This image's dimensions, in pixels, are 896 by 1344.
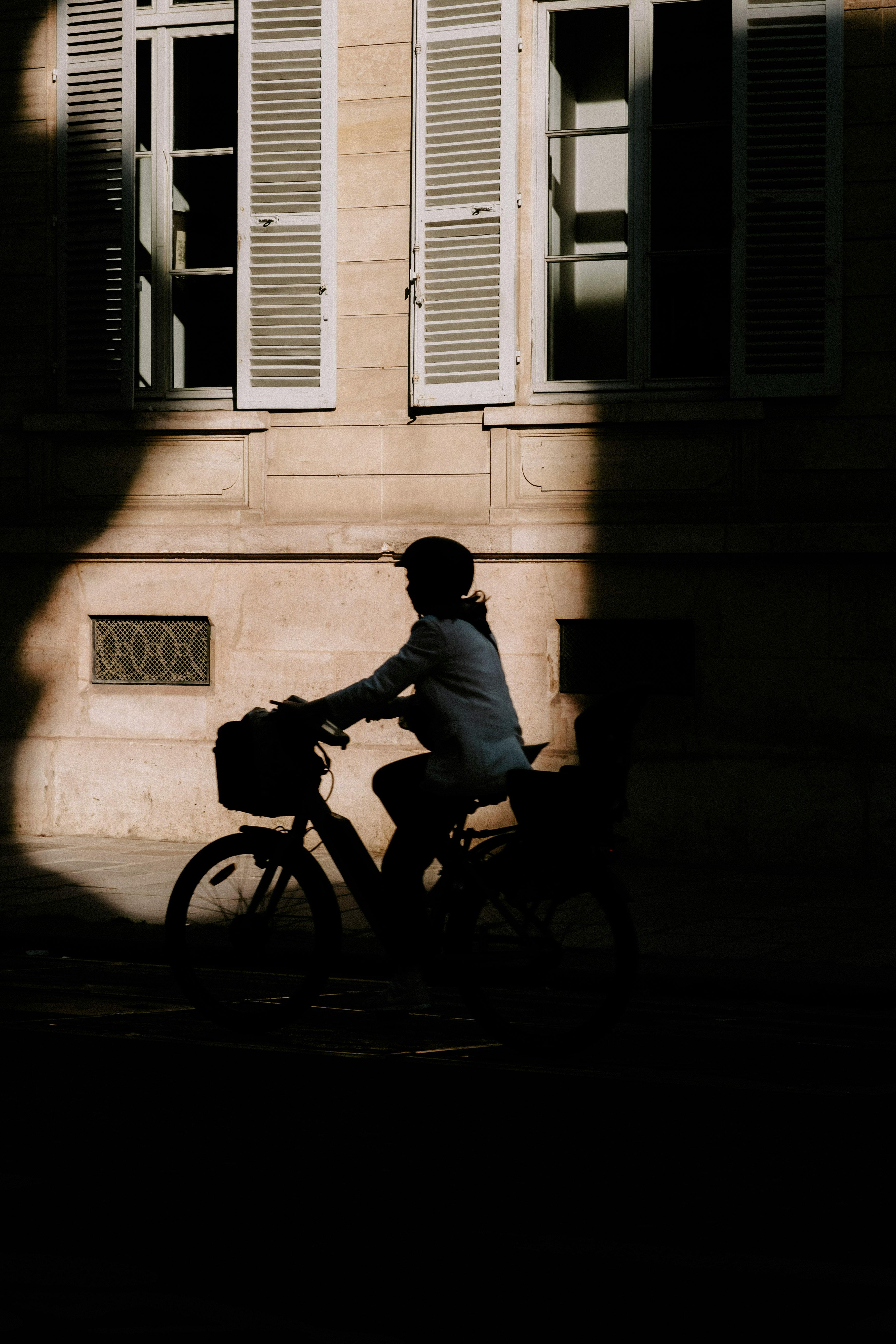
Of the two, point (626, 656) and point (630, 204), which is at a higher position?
point (630, 204)

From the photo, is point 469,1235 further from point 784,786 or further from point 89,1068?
point 784,786

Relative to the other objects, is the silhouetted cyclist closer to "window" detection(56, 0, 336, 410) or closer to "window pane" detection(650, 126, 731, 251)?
"window" detection(56, 0, 336, 410)

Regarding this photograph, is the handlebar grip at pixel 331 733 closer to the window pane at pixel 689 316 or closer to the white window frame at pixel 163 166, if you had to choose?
the window pane at pixel 689 316

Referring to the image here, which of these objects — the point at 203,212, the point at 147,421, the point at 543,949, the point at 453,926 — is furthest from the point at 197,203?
the point at 543,949

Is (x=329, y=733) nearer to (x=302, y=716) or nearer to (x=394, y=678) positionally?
(x=302, y=716)

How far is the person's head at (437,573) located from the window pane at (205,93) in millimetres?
7133

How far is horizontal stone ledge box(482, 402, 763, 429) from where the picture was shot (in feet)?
35.0

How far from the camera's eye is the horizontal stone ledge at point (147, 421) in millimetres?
11602

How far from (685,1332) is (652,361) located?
8.57 metres

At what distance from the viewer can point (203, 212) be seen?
12250 mm

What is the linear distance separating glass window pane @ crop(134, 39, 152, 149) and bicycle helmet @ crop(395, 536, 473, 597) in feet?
24.3

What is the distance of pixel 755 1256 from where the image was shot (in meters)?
3.71

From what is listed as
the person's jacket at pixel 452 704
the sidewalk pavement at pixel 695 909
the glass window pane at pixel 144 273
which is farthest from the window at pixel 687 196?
the person's jacket at pixel 452 704

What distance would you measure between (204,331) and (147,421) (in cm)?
89
